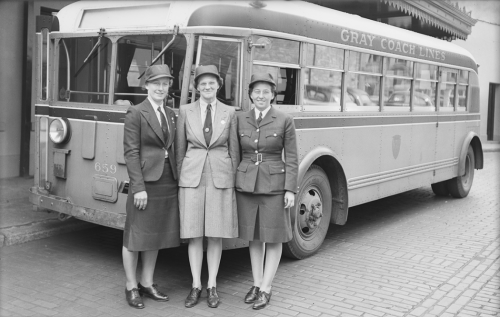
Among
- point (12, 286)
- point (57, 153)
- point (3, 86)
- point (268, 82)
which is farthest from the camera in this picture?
point (3, 86)

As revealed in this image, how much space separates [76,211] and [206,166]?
5.58 feet

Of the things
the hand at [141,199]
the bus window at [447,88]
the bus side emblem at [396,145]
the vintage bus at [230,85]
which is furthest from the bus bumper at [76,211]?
the bus window at [447,88]

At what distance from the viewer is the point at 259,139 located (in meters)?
4.62

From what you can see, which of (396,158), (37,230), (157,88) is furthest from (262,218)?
(396,158)

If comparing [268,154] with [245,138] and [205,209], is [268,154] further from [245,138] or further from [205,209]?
[205,209]

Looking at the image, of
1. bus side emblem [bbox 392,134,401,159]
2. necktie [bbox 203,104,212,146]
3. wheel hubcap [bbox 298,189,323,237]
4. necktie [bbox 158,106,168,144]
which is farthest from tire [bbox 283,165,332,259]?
necktie [bbox 158,106,168,144]

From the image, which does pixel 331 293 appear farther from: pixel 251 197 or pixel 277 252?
pixel 251 197

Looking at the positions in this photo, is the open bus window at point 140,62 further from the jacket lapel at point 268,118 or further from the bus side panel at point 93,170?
the jacket lapel at point 268,118

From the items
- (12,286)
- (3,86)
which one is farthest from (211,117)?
(3,86)

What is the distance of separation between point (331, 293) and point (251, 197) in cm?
120

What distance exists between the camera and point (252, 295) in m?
4.76

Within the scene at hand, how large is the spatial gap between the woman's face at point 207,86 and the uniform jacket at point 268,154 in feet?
1.11

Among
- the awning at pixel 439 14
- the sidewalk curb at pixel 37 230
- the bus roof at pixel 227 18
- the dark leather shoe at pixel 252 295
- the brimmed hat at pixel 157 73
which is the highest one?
the awning at pixel 439 14

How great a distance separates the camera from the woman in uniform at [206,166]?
457cm
